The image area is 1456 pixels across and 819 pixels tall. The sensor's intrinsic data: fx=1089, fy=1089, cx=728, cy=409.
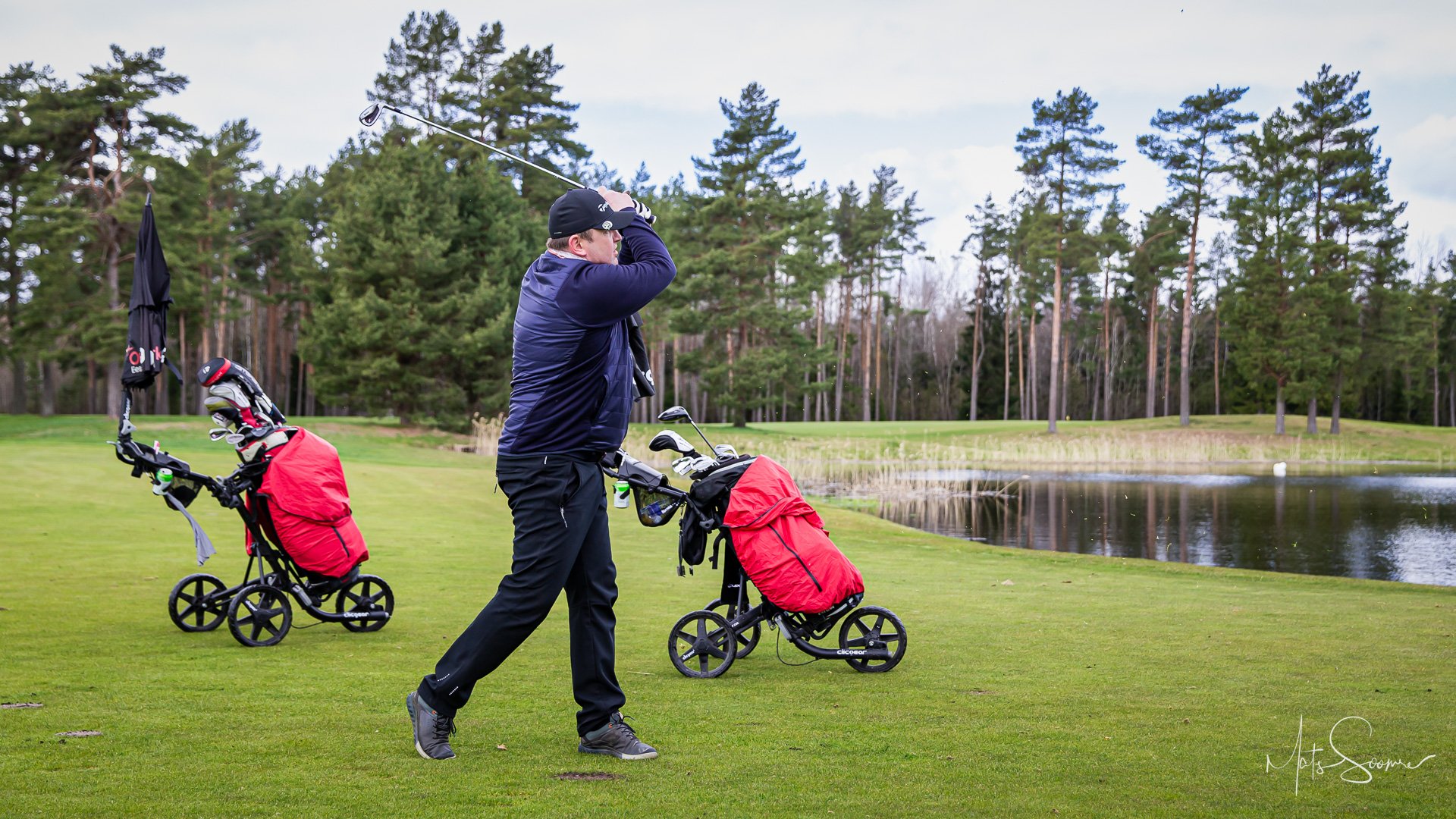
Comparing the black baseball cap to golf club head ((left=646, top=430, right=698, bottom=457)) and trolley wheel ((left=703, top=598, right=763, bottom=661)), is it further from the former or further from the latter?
trolley wheel ((left=703, top=598, right=763, bottom=661))

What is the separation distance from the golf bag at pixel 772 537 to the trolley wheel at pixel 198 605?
362 centimetres

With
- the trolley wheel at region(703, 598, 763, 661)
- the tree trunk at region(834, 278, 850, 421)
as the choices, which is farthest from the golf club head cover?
the tree trunk at region(834, 278, 850, 421)

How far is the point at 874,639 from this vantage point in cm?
632

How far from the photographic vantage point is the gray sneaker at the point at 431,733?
169 inches

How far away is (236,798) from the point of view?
3709mm

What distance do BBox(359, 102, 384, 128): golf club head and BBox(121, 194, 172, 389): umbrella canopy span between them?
6.13 ft

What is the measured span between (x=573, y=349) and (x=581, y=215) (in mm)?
573

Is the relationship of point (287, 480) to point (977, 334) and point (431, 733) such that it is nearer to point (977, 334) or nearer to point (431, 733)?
point (431, 733)

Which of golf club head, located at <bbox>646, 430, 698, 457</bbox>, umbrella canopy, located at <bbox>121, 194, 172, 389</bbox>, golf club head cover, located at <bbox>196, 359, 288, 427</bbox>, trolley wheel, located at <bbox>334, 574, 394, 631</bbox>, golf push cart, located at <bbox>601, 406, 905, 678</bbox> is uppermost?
umbrella canopy, located at <bbox>121, 194, 172, 389</bbox>

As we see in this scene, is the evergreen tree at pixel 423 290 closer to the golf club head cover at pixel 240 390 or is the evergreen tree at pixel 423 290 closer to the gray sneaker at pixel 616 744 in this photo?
the golf club head cover at pixel 240 390

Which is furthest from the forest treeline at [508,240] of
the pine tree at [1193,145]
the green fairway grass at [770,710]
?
the green fairway grass at [770,710]

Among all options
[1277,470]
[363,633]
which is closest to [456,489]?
[363,633]

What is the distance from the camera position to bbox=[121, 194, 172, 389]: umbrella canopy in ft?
23.0

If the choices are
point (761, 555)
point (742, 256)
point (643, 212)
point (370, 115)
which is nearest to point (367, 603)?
point (761, 555)
